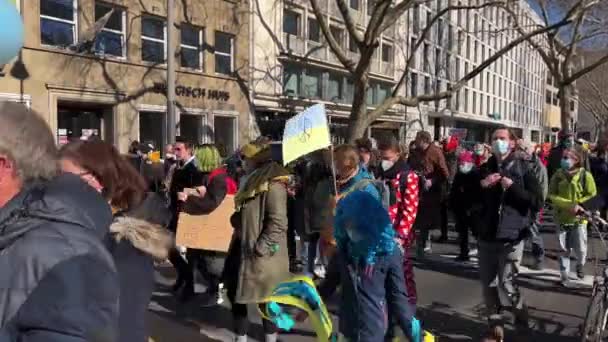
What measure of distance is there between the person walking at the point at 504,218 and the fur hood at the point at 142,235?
3.32 m

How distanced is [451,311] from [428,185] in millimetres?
3026

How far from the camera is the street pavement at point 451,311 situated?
524 centimetres

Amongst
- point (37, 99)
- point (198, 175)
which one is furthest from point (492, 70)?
point (198, 175)

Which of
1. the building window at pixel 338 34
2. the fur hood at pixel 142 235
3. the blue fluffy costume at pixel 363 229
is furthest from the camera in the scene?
the building window at pixel 338 34

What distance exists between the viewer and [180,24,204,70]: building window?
2212 cm

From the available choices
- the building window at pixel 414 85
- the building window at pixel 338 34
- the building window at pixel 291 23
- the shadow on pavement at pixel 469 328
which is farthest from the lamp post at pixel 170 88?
the building window at pixel 414 85

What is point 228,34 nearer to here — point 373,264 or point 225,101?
point 225,101

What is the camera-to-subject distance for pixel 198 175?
6375mm

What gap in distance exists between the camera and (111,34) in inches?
759

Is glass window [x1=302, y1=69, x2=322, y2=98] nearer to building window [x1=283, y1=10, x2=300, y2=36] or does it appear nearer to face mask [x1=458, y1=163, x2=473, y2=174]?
building window [x1=283, y1=10, x2=300, y2=36]

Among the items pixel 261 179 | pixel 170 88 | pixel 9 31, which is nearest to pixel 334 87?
pixel 170 88

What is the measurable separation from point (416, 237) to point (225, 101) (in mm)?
16771

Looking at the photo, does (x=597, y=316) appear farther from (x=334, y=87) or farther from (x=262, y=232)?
(x=334, y=87)

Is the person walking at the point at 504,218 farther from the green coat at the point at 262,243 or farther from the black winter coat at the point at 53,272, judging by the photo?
the black winter coat at the point at 53,272
